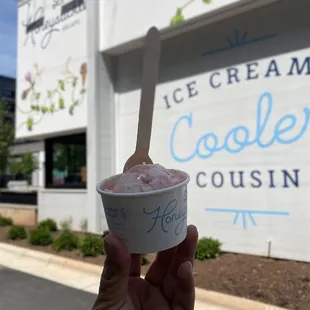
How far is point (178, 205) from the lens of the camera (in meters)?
1.76

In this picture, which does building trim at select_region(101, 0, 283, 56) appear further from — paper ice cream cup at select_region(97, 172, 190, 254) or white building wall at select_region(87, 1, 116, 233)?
paper ice cream cup at select_region(97, 172, 190, 254)

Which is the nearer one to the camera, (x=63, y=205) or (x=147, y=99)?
(x=147, y=99)

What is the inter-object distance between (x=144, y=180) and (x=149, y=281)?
18.0 inches

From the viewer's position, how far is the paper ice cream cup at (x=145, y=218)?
1621 millimetres

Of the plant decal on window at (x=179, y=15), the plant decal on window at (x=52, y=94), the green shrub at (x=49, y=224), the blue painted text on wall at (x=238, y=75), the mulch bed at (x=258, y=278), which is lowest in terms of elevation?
the mulch bed at (x=258, y=278)

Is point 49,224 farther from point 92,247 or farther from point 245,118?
point 245,118

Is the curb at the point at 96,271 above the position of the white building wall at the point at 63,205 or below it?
below

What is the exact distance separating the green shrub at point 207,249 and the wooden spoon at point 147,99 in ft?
17.4

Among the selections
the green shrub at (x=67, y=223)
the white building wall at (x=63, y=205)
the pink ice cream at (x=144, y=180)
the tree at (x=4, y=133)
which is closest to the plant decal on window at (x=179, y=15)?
the white building wall at (x=63, y=205)

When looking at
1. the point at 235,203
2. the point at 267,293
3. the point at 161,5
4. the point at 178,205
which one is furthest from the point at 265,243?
the point at 178,205

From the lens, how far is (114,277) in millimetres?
1455

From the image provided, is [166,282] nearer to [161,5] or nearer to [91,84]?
[161,5]

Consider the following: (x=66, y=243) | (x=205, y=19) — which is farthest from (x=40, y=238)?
(x=205, y=19)

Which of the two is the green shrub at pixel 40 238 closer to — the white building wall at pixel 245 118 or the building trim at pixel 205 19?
the white building wall at pixel 245 118
